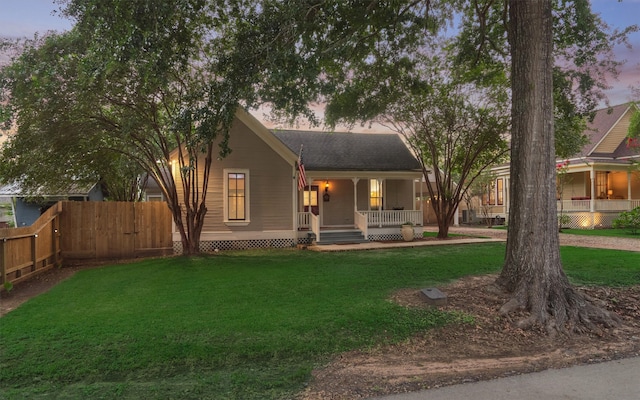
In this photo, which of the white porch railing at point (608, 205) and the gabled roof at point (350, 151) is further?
the white porch railing at point (608, 205)

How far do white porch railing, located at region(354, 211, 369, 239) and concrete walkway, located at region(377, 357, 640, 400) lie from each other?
42.0ft

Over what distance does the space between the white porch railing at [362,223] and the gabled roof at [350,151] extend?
1.99 metres

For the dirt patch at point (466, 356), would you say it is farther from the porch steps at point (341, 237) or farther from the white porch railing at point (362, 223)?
the white porch railing at point (362, 223)

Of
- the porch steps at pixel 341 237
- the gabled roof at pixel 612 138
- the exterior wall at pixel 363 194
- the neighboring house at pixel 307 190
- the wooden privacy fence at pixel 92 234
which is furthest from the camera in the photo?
the gabled roof at pixel 612 138

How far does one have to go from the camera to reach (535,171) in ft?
20.9

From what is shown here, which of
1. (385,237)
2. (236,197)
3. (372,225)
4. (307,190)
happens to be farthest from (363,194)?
(236,197)

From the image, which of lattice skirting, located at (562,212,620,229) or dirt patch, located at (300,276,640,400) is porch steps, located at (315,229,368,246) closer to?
dirt patch, located at (300,276,640,400)

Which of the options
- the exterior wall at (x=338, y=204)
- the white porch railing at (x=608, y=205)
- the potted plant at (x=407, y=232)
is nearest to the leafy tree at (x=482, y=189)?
the white porch railing at (x=608, y=205)

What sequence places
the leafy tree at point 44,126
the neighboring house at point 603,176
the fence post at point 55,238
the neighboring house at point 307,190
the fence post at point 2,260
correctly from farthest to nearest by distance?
the neighboring house at point 603,176
the neighboring house at point 307,190
the fence post at point 55,238
the leafy tree at point 44,126
the fence post at point 2,260

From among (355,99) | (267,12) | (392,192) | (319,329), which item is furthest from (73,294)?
(392,192)

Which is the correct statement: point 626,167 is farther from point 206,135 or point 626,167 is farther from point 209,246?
point 206,135

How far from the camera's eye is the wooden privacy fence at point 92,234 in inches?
393

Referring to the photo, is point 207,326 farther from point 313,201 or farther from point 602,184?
point 602,184

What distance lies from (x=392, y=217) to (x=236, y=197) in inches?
273
